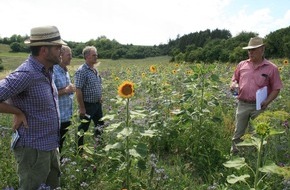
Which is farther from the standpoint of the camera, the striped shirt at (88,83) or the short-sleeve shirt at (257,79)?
the striped shirt at (88,83)

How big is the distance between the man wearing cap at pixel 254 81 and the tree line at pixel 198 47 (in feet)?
9.68

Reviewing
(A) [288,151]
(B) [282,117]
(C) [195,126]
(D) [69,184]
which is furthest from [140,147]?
(A) [288,151]

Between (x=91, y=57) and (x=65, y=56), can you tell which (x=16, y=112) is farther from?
(x=91, y=57)

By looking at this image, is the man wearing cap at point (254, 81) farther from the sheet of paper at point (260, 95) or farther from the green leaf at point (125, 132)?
the green leaf at point (125, 132)

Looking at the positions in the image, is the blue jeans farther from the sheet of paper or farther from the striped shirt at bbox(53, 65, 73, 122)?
the sheet of paper

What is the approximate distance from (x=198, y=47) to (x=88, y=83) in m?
25.5

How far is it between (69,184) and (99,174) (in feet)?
1.60

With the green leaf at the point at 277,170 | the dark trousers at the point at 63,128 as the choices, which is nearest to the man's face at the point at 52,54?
the dark trousers at the point at 63,128

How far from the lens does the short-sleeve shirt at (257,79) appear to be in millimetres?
4656

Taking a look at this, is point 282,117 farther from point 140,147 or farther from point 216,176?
point 216,176

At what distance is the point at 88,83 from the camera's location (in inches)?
198

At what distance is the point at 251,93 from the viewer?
477cm

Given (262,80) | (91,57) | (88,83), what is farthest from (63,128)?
(262,80)

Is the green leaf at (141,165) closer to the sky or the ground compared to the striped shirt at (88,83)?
closer to the ground
